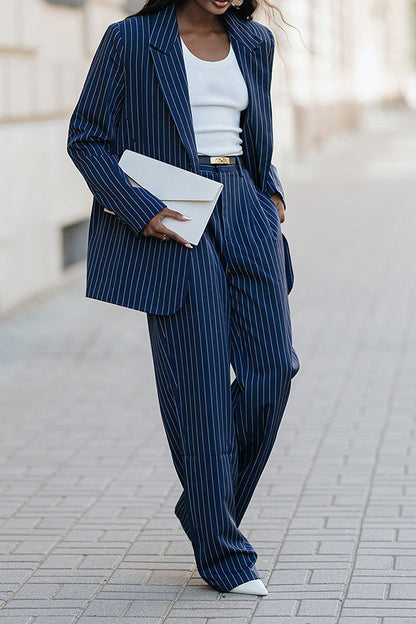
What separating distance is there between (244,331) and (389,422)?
8.21 feet

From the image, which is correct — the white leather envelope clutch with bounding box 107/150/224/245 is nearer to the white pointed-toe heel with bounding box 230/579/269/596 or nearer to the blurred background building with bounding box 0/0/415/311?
the white pointed-toe heel with bounding box 230/579/269/596

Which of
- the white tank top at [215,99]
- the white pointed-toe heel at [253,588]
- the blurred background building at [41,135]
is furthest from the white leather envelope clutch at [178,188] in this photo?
the blurred background building at [41,135]

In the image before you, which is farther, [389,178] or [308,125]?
[308,125]

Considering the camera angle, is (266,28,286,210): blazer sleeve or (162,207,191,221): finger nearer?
(162,207,191,221): finger

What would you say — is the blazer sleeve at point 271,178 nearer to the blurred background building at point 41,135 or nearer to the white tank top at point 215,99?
the white tank top at point 215,99

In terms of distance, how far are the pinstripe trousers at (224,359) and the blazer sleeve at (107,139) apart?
0.21 metres

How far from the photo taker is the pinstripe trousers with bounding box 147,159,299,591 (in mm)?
3572

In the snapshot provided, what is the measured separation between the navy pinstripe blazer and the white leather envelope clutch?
4 cm

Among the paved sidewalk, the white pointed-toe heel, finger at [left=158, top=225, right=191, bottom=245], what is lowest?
the paved sidewalk

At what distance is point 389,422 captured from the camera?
595 centimetres

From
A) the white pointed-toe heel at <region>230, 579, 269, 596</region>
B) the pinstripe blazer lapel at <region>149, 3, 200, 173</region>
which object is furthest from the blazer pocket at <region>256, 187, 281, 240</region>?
the white pointed-toe heel at <region>230, 579, 269, 596</region>

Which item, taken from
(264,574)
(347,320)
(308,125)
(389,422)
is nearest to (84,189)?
(347,320)

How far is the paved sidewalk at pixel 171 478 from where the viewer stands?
3.69m

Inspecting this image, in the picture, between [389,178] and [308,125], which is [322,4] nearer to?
[308,125]
